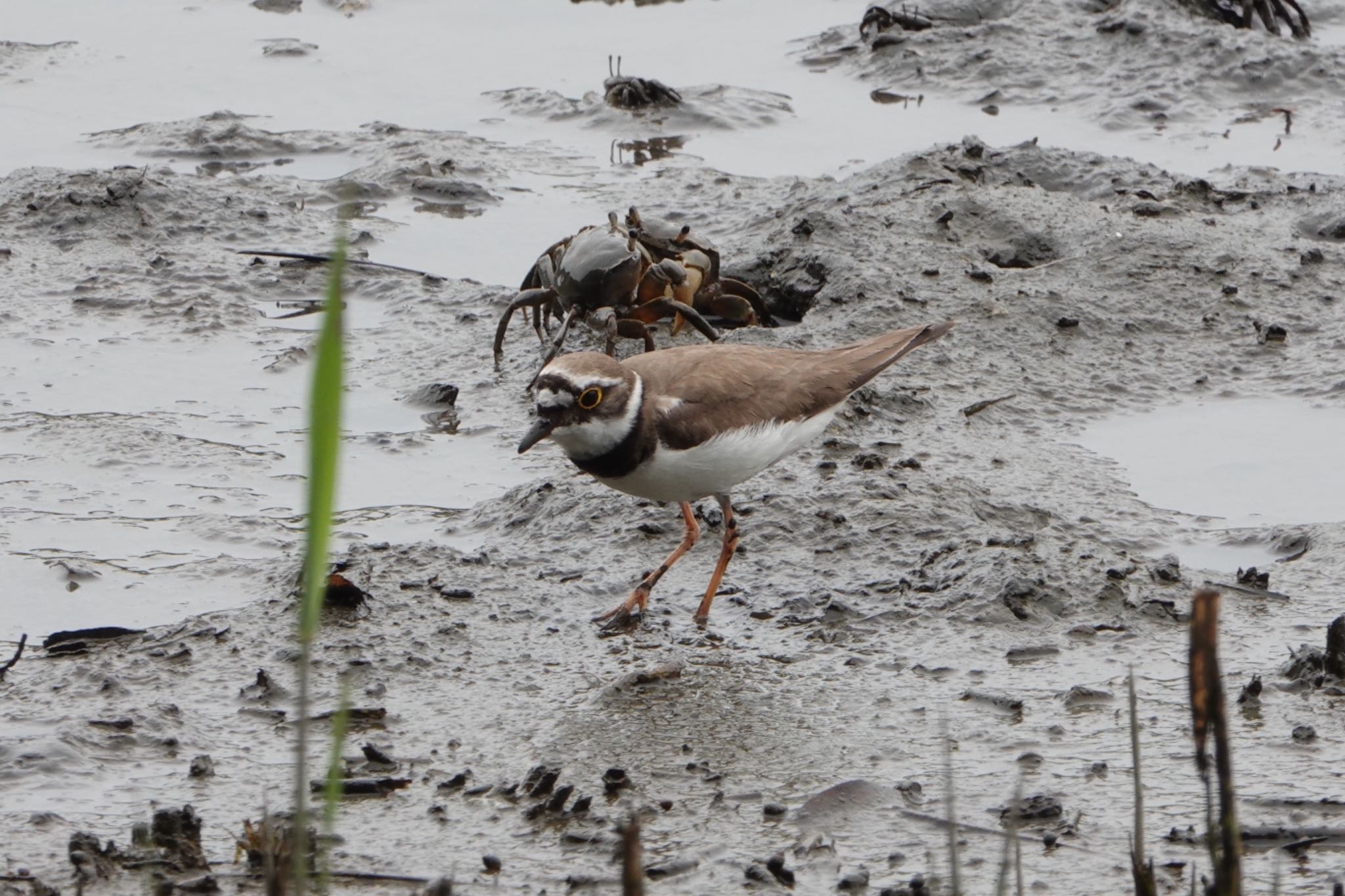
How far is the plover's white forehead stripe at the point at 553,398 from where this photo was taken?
518 centimetres

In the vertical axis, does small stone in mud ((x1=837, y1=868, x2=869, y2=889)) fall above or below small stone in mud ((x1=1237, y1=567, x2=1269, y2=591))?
above

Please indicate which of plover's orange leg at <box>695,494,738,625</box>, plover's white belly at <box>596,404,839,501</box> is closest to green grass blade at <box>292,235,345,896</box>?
plover's white belly at <box>596,404,839,501</box>

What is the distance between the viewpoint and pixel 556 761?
435 cm

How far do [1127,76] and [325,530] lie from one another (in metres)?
9.56

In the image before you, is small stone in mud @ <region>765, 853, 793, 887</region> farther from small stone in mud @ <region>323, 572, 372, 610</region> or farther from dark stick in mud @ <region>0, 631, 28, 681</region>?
dark stick in mud @ <region>0, 631, 28, 681</region>

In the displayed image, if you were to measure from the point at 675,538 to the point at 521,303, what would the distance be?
1.88 metres

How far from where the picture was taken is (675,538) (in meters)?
5.98

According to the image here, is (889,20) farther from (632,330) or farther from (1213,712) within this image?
(1213,712)

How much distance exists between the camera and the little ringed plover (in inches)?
204

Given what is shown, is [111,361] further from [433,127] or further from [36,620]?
[433,127]

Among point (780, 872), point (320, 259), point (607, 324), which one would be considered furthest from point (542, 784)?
point (320, 259)

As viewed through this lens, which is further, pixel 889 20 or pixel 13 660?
pixel 889 20

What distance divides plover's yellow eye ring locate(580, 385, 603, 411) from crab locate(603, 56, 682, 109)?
576 cm

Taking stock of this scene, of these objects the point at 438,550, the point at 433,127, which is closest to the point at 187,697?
the point at 438,550
